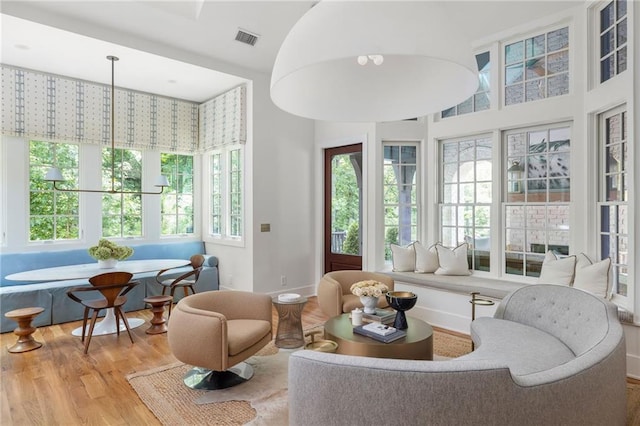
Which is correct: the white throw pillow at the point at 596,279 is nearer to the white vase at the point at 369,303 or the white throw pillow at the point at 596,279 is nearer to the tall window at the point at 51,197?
the white vase at the point at 369,303

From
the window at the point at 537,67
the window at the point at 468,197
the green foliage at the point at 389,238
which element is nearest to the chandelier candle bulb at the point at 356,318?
the green foliage at the point at 389,238

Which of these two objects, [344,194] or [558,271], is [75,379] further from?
[558,271]

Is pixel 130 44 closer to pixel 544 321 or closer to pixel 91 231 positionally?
pixel 91 231

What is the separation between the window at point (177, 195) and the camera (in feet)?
19.4

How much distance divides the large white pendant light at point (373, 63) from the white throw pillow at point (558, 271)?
2544mm

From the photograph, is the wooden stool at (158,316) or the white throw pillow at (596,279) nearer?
the white throw pillow at (596,279)

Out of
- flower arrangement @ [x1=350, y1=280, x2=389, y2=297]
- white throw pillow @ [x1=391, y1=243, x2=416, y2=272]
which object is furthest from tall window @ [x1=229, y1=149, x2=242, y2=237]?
flower arrangement @ [x1=350, y1=280, x2=389, y2=297]

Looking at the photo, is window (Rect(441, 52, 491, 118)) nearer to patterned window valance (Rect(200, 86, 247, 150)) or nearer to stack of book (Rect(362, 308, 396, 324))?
stack of book (Rect(362, 308, 396, 324))

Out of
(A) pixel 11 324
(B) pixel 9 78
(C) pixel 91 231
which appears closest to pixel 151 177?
(C) pixel 91 231

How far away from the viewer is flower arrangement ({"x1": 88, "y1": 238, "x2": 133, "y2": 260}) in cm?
394

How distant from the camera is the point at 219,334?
249cm

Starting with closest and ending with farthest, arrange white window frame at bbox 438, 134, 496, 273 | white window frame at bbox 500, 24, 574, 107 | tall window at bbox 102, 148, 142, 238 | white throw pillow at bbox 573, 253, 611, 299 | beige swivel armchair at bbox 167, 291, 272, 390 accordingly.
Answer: beige swivel armchair at bbox 167, 291, 272, 390, white throw pillow at bbox 573, 253, 611, 299, white window frame at bbox 500, 24, 574, 107, white window frame at bbox 438, 134, 496, 273, tall window at bbox 102, 148, 142, 238

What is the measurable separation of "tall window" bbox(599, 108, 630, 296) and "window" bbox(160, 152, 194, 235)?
5.57m


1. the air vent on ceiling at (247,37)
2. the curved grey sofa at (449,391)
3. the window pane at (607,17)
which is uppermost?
the air vent on ceiling at (247,37)
